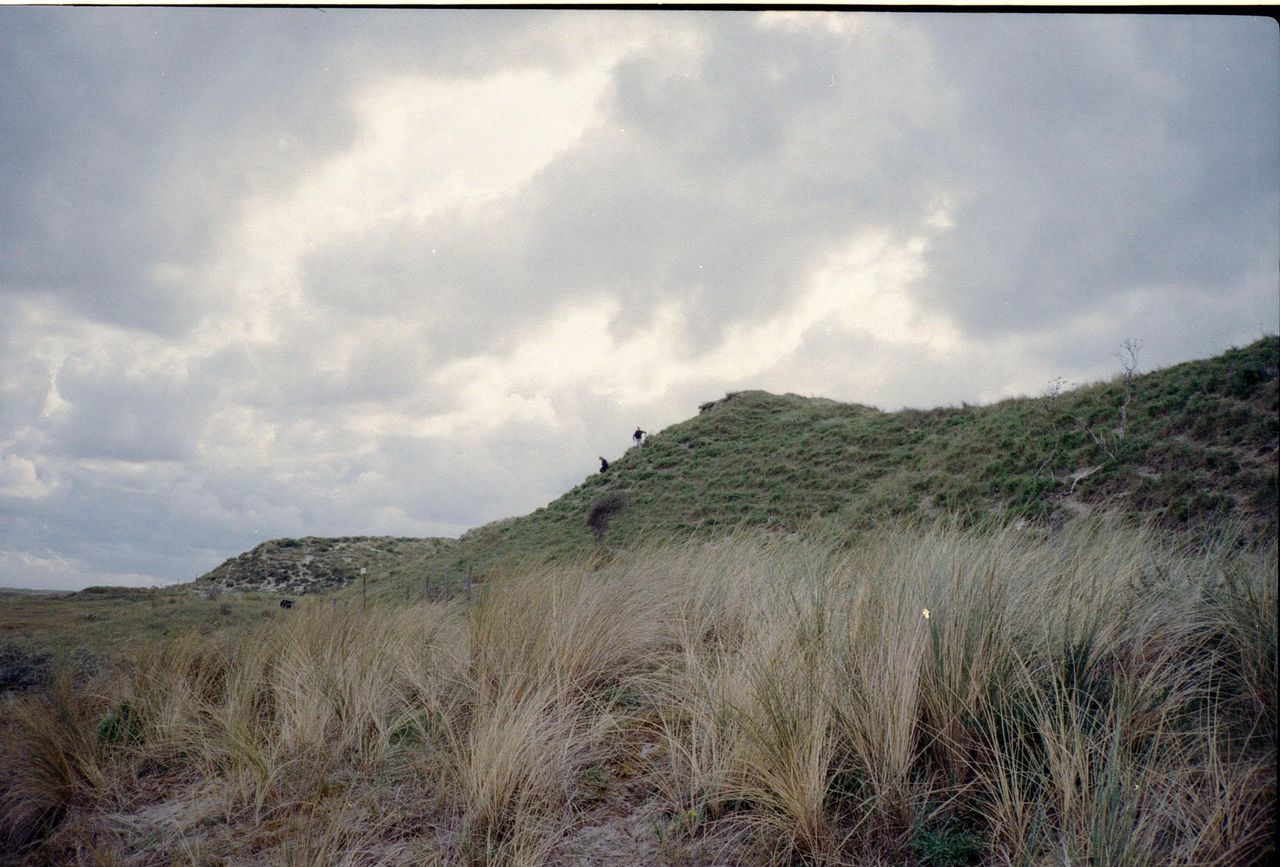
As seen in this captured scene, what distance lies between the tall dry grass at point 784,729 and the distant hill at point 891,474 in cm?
69

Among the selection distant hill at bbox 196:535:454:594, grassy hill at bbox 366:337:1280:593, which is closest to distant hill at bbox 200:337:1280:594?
grassy hill at bbox 366:337:1280:593

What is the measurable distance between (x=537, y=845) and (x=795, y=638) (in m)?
1.43

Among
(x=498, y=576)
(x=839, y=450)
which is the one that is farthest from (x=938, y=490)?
(x=498, y=576)

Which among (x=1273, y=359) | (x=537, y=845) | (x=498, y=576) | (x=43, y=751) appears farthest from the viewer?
(x=498, y=576)

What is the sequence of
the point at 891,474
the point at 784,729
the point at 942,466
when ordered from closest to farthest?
the point at 784,729 → the point at 942,466 → the point at 891,474

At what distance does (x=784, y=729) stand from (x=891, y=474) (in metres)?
23.2

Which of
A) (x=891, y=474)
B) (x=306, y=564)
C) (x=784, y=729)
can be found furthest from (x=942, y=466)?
(x=306, y=564)

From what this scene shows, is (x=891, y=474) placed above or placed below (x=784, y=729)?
above

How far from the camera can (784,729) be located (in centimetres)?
252

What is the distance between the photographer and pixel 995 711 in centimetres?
254

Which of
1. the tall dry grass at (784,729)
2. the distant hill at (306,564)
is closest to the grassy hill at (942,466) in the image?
the tall dry grass at (784,729)

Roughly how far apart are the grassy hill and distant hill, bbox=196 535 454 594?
2.14 meters

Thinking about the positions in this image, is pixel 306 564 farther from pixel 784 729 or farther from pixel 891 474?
pixel 784 729

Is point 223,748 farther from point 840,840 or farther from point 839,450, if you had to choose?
point 839,450
